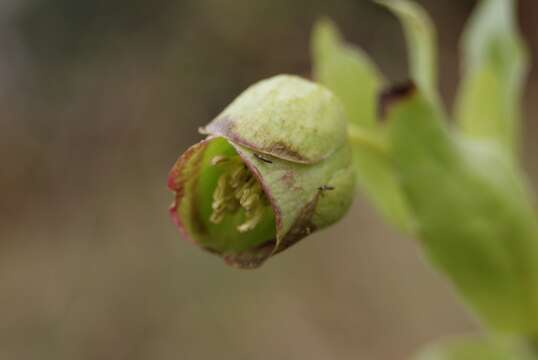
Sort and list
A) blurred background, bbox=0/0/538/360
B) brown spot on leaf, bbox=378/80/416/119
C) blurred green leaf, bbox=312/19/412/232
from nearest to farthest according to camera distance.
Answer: brown spot on leaf, bbox=378/80/416/119 → blurred green leaf, bbox=312/19/412/232 → blurred background, bbox=0/0/538/360

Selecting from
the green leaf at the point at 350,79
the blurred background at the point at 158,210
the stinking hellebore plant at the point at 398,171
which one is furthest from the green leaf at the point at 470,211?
the blurred background at the point at 158,210

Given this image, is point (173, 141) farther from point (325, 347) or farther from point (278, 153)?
point (278, 153)

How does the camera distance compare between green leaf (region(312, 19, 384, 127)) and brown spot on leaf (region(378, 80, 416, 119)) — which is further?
green leaf (region(312, 19, 384, 127))

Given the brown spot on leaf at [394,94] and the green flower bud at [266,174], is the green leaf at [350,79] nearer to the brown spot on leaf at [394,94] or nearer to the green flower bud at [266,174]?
the brown spot on leaf at [394,94]

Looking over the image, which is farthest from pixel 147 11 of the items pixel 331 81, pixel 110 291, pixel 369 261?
pixel 331 81

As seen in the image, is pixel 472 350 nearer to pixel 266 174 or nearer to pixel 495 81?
pixel 495 81

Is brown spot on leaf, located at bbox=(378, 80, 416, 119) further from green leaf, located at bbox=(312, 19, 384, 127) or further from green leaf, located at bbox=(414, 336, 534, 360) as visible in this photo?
green leaf, located at bbox=(414, 336, 534, 360)

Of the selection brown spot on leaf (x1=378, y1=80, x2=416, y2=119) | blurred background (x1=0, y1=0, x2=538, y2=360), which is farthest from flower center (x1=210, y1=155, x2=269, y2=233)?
blurred background (x1=0, y1=0, x2=538, y2=360)
